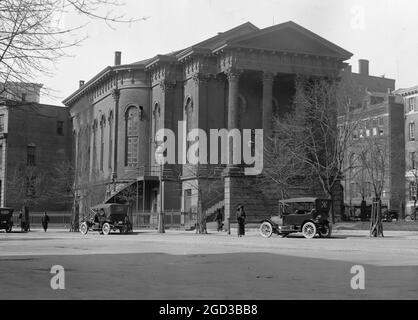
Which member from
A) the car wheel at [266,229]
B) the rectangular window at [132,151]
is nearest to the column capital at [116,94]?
the rectangular window at [132,151]

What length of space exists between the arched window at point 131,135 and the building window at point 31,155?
21.0m

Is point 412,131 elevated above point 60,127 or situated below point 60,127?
below

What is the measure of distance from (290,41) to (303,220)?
24.0 m

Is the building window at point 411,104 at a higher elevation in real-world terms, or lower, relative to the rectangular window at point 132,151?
higher

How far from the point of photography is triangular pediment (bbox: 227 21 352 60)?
167 ft

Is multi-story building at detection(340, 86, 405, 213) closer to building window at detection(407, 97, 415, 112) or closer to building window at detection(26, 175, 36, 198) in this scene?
building window at detection(407, 97, 415, 112)

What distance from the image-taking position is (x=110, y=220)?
41.8 meters

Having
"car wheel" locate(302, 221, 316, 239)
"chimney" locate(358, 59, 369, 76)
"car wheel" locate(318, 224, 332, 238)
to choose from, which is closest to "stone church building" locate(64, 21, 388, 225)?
"car wheel" locate(318, 224, 332, 238)

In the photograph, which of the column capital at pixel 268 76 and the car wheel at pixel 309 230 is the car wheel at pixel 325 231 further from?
the column capital at pixel 268 76

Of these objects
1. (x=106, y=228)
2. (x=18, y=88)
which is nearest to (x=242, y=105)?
(x=106, y=228)

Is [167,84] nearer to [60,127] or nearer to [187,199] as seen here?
[187,199]

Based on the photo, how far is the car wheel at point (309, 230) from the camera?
31938 mm

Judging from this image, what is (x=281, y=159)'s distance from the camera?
153ft
